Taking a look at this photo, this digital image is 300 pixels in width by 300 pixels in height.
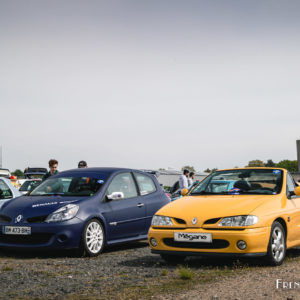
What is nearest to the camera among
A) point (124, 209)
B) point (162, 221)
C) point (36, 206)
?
point (162, 221)

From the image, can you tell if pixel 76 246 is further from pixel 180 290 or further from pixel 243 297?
pixel 243 297

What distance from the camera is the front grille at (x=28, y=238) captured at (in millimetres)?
9430

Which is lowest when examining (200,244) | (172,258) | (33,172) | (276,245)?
(172,258)

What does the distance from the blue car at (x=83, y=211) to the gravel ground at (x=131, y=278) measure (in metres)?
0.37

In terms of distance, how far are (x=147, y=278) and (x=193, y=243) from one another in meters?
0.99

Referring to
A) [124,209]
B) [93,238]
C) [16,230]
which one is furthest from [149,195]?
[16,230]

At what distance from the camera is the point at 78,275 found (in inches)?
303

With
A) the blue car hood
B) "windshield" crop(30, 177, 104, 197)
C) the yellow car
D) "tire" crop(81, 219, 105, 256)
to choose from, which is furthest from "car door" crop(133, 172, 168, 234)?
the yellow car

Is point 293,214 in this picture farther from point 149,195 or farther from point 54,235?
point 54,235

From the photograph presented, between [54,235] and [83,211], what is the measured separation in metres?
0.63

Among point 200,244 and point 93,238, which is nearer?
point 200,244

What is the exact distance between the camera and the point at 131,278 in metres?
7.38

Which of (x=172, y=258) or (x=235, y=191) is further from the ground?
(x=235, y=191)

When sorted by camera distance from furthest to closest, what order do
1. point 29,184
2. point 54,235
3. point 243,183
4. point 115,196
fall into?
point 29,184
point 115,196
point 54,235
point 243,183
